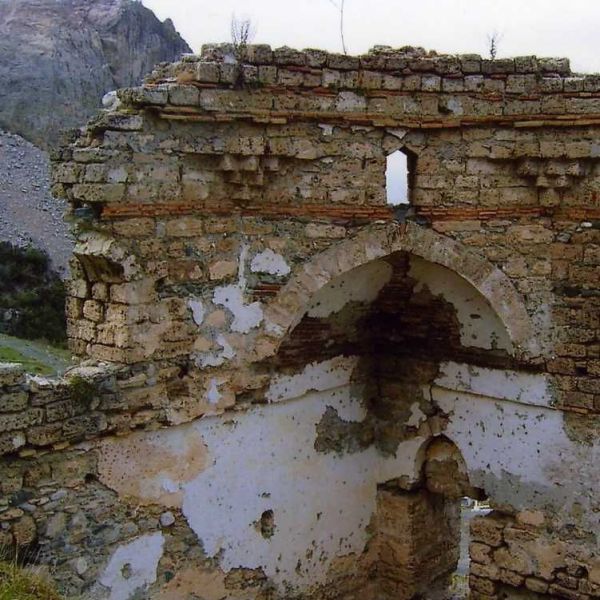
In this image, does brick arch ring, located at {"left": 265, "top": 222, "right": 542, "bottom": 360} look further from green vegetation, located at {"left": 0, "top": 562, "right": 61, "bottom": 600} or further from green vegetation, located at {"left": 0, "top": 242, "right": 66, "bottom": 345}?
green vegetation, located at {"left": 0, "top": 242, "right": 66, "bottom": 345}

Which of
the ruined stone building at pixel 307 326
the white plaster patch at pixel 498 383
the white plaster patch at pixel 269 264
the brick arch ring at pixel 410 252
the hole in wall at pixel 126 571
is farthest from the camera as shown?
the white plaster patch at pixel 498 383

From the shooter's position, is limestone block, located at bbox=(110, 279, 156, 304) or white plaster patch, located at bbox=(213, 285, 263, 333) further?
white plaster patch, located at bbox=(213, 285, 263, 333)

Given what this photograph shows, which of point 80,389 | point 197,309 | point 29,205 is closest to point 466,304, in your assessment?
point 197,309

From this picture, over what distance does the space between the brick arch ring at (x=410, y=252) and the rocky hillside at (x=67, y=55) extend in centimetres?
2269

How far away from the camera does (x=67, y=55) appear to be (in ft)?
93.4

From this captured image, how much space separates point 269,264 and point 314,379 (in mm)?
1239

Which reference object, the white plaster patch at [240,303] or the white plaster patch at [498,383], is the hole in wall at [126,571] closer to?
the white plaster patch at [240,303]

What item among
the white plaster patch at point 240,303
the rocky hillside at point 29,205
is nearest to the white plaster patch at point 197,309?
the white plaster patch at point 240,303

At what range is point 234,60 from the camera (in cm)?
566

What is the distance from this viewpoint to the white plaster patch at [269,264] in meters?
5.93

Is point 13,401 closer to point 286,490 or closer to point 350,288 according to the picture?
point 286,490

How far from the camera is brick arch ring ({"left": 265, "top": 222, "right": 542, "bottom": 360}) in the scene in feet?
19.8

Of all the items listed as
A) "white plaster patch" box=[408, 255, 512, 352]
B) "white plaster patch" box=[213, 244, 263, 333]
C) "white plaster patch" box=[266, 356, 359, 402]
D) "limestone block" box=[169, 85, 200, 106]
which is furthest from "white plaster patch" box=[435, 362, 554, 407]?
"limestone block" box=[169, 85, 200, 106]

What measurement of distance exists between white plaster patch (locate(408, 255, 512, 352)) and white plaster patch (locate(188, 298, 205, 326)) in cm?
180
